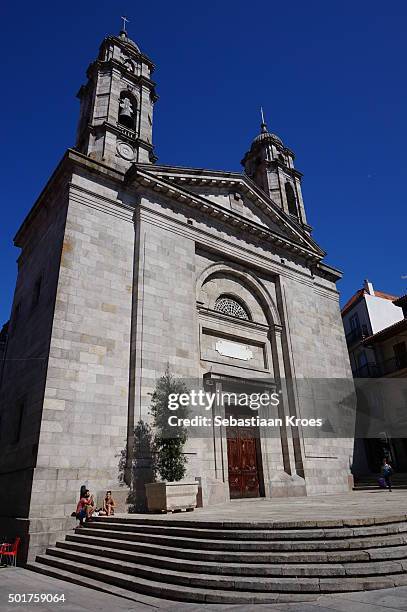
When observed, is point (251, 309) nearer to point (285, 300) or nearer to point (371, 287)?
point (285, 300)

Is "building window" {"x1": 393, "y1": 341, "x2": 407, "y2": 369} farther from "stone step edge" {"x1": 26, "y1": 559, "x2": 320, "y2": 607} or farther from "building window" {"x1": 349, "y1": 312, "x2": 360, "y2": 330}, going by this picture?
"stone step edge" {"x1": 26, "y1": 559, "x2": 320, "y2": 607}

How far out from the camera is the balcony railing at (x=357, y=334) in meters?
31.9

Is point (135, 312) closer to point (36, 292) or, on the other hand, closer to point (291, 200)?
point (36, 292)

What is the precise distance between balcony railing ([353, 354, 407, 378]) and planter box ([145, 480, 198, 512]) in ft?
69.1

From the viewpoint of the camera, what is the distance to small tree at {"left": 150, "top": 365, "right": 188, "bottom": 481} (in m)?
11.1

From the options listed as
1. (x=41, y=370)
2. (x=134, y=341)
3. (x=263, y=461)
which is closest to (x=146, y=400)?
(x=134, y=341)

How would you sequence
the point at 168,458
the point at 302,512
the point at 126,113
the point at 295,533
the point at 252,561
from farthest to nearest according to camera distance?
the point at 126,113
the point at 168,458
the point at 302,512
the point at 295,533
the point at 252,561

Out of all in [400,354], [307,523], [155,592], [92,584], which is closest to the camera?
[155,592]

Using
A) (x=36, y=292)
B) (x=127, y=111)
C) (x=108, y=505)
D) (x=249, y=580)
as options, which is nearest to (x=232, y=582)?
(x=249, y=580)

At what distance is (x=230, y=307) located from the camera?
57.7ft

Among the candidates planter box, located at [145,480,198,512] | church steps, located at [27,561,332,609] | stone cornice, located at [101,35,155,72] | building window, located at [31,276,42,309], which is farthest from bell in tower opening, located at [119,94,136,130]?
church steps, located at [27,561,332,609]

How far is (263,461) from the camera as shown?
51.2 feet

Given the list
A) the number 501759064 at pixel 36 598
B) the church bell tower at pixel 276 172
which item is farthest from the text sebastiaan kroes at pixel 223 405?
the church bell tower at pixel 276 172

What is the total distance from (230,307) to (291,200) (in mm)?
11001
